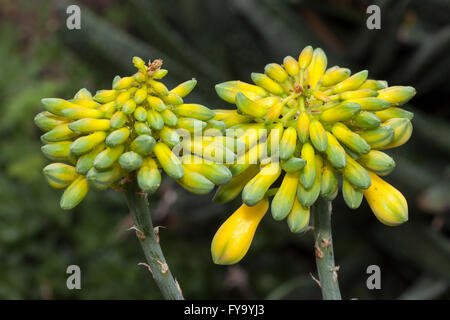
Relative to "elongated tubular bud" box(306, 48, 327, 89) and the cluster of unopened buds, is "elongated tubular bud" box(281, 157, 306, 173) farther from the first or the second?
"elongated tubular bud" box(306, 48, 327, 89)

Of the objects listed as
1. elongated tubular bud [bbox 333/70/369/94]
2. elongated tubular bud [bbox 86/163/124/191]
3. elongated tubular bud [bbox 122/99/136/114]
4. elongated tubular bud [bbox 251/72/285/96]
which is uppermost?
elongated tubular bud [bbox 251/72/285/96]

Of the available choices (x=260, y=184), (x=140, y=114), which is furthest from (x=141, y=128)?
(x=260, y=184)

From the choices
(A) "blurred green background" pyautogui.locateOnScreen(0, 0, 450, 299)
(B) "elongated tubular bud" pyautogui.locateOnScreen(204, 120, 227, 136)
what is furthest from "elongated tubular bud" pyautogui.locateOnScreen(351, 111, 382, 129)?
(A) "blurred green background" pyautogui.locateOnScreen(0, 0, 450, 299)

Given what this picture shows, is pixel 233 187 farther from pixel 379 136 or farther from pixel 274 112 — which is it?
pixel 379 136

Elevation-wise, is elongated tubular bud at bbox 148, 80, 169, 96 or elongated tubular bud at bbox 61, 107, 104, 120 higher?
elongated tubular bud at bbox 148, 80, 169, 96

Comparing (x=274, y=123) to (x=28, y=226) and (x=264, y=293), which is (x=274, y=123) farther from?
(x=28, y=226)
